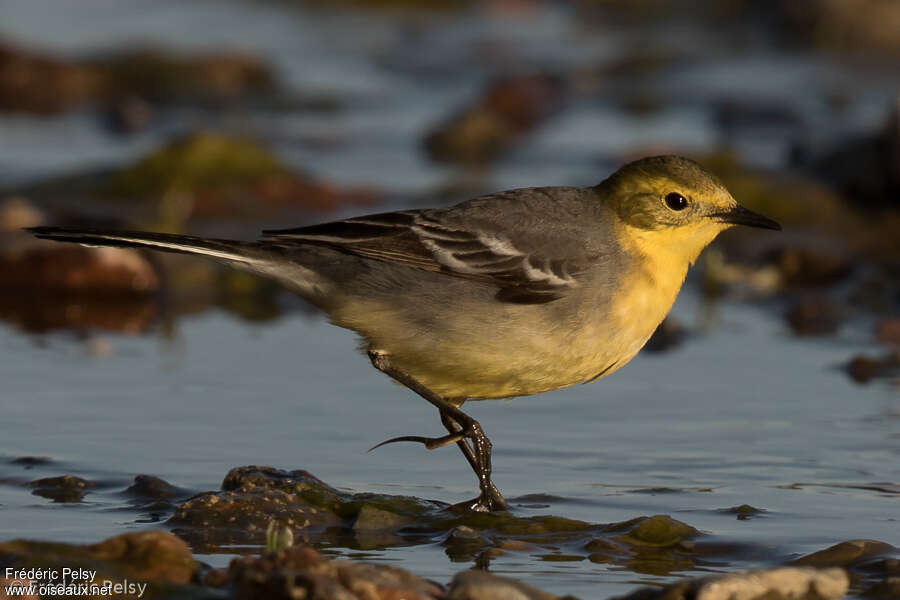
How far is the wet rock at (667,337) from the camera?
34.6 ft

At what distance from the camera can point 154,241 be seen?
7.43m

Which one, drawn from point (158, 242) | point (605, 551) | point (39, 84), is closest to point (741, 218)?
point (605, 551)

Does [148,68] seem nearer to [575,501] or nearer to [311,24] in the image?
[311,24]

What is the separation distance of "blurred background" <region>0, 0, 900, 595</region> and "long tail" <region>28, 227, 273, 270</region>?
1068 mm

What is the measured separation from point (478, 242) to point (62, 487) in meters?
2.35

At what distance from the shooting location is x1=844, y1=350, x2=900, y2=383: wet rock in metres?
9.72

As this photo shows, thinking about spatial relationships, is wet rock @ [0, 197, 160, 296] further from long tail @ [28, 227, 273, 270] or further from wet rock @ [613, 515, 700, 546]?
wet rock @ [613, 515, 700, 546]

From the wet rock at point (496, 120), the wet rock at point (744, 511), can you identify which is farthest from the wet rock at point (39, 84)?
the wet rock at point (744, 511)

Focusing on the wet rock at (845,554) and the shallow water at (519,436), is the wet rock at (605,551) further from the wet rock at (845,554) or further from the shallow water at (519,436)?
the wet rock at (845,554)

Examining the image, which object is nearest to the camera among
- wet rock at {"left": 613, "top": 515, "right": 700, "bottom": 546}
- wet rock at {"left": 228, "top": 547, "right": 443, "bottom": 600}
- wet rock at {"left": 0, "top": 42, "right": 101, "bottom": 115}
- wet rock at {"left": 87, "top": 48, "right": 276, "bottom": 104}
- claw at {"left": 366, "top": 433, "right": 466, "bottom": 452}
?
wet rock at {"left": 228, "top": 547, "right": 443, "bottom": 600}

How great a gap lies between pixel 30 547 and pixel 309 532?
4.42 ft

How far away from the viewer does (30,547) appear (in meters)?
5.89

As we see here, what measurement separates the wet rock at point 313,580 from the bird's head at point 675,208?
2892 millimetres

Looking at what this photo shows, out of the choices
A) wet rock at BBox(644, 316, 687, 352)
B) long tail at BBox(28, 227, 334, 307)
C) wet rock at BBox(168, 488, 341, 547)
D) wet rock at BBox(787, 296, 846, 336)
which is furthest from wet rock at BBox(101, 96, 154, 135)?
wet rock at BBox(168, 488, 341, 547)
